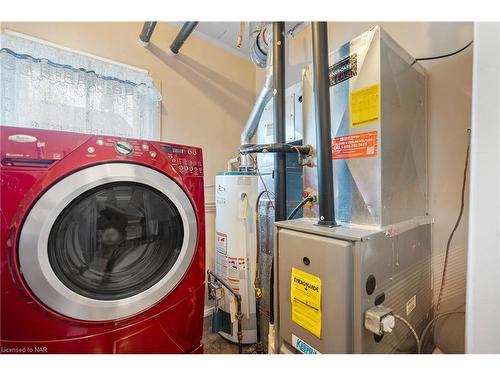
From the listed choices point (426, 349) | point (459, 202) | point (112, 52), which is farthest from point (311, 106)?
point (112, 52)

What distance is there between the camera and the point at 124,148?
829 mm

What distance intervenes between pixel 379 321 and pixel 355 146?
0.53 m

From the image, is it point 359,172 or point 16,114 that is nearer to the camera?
point 359,172

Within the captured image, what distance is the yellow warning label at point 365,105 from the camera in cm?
72

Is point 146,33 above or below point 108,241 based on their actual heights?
above

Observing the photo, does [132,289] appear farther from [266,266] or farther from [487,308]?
[487,308]

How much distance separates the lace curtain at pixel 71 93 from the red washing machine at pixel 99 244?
726mm

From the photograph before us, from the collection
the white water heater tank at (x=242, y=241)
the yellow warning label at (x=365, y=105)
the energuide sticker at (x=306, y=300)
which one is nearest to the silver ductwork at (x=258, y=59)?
the white water heater tank at (x=242, y=241)

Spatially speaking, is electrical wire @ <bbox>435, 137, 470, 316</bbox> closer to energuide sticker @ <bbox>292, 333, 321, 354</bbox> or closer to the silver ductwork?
energuide sticker @ <bbox>292, 333, 321, 354</bbox>

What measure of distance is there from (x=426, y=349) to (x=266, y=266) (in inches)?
31.6

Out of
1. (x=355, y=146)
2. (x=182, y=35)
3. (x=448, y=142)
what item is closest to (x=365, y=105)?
(x=355, y=146)

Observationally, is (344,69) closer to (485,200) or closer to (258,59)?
(485,200)

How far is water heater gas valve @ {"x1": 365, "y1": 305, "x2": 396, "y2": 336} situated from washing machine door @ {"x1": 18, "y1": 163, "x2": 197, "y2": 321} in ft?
2.23

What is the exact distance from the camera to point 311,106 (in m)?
0.94
